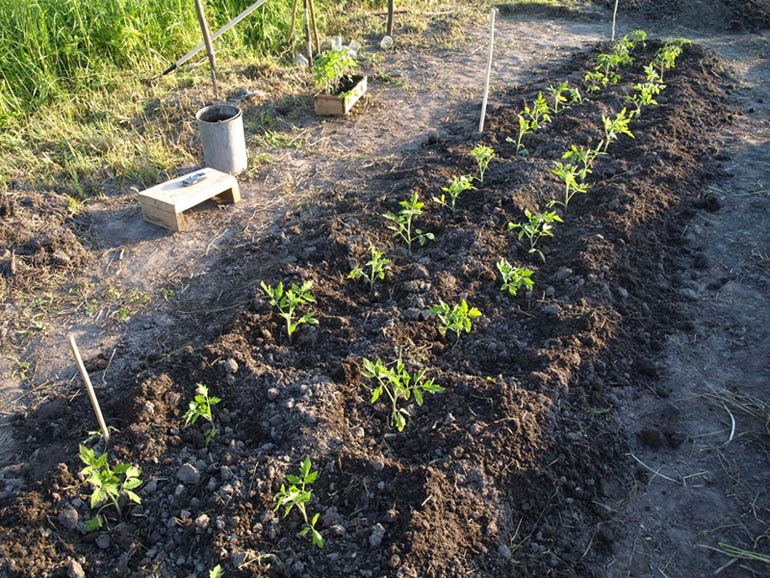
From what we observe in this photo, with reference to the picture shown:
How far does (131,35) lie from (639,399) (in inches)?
262

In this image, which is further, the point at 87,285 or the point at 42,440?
the point at 87,285

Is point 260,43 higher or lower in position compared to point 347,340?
higher

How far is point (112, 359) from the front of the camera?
354 centimetres

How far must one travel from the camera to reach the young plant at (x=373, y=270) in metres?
3.79

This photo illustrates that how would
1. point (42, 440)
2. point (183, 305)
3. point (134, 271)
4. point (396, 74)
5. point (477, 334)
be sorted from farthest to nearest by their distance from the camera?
point (396, 74) < point (134, 271) < point (183, 305) < point (477, 334) < point (42, 440)

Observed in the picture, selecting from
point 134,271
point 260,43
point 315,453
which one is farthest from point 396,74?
point 315,453

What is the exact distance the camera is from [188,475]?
9.03 ft

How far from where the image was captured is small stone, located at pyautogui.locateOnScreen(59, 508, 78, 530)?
258cm

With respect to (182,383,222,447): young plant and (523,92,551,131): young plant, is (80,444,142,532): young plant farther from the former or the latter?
(523,92,551,131): young plant

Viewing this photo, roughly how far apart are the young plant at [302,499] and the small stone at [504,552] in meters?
0.76

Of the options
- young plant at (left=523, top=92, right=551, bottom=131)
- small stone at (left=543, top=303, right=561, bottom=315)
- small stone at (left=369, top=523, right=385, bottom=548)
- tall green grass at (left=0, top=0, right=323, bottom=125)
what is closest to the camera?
small stone at (left=369, top=523, right=385, bottom=548)

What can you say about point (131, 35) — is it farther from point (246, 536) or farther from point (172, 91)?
point (246, 536)

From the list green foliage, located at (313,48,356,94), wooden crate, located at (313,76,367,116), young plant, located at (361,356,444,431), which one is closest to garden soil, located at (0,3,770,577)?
young plant, located at (361,356,444,431)

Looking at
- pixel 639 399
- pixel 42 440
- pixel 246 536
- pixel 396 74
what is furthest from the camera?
pixel 396 74
